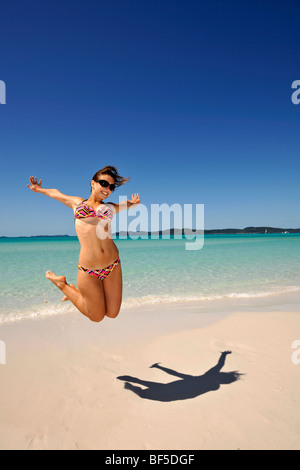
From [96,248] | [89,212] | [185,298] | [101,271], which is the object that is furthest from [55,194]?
[185,298]

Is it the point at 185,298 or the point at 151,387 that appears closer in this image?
the point at 151,387

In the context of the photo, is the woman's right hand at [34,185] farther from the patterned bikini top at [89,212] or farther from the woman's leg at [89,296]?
the woman's leg at [89,296]

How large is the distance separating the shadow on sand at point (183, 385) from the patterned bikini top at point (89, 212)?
2.50 m

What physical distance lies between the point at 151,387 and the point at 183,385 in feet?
1.55

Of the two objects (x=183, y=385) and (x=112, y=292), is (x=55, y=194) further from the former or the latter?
(x=183, y=385)

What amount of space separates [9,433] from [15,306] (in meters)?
5.80

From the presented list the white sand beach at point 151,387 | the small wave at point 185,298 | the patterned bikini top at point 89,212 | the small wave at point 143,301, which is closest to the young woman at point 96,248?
the patterned bikini top at point 89,212

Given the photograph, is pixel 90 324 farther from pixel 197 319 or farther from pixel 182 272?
pixel 182 272

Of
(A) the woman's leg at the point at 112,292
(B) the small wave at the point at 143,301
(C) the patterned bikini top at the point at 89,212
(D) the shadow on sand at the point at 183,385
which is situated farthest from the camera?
(B) the small wave at the point at 143,301

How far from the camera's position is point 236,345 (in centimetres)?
520

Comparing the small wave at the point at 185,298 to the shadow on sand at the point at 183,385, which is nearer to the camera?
the shadow on sand at the point at 183,385

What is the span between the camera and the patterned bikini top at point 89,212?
10.8ft

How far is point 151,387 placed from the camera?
3.92 metres
